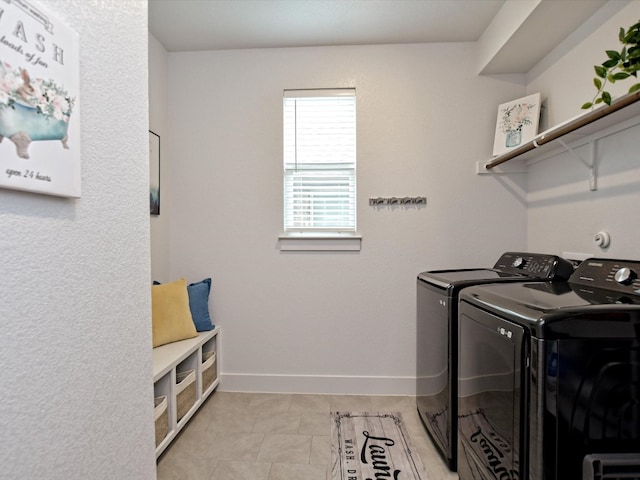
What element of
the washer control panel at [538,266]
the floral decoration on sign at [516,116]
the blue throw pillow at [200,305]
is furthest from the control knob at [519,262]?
the blue throw pillow at [200,305]

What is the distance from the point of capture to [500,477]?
1.23 metres

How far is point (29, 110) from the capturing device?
64 centimetres

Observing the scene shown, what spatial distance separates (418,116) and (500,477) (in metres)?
2.16

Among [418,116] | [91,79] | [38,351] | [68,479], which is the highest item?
[418,116]

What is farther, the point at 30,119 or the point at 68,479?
the point at 68,479

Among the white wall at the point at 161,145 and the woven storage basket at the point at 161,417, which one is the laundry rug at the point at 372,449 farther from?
the white wall at the point at 161,145

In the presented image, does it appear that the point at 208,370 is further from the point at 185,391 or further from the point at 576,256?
the point at 576,256

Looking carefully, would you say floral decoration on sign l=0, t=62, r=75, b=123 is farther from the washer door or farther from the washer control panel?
the washer control panel

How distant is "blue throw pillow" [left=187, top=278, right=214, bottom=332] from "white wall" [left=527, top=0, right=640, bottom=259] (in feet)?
7.70

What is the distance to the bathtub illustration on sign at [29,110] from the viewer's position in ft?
1.98

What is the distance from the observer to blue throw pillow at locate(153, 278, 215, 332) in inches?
96.5

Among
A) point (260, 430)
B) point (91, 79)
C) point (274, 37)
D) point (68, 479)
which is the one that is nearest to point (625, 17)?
point (274, 37)

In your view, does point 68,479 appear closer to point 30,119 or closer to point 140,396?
point 140,396

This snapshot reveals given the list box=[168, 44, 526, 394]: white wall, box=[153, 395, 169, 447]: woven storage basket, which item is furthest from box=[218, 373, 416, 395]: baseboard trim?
box=[153, 395, 169, 447]: woven storage basket
